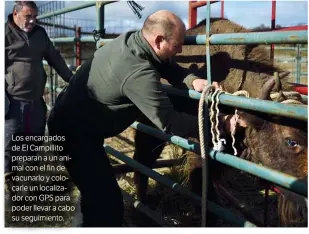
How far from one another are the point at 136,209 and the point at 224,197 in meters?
0.98

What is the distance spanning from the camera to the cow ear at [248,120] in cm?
285

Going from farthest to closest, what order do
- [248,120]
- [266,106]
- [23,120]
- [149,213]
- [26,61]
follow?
[26,61]
[23,120]
[149,213]
[248,120]
[266,106]

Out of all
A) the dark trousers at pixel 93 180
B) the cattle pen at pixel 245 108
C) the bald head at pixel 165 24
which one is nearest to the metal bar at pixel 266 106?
the cattle pen at pixel 245 108

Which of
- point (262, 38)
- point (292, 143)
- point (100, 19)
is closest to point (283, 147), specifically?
point (292, 143)

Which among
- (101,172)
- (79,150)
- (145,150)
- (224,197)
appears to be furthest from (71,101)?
(224,197)

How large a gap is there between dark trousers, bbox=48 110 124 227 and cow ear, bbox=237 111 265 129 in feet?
3.50

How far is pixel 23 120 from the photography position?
168 inches

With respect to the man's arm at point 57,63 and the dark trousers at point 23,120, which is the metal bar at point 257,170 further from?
the man's arm at point 57,63

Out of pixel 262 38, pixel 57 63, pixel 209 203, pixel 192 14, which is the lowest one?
pixel 209 203

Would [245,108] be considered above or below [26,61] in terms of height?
below

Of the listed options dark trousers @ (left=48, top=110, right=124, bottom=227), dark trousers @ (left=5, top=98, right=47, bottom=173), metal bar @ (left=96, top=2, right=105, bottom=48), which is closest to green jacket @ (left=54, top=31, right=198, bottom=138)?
dark trousers @ (left=48, top=110, right=124, bottom=227)

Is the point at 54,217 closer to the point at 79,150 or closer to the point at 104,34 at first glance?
the point at 79,150

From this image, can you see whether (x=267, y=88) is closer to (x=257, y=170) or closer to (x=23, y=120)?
(x=257, y=170)

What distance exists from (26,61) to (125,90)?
205 centimetres
